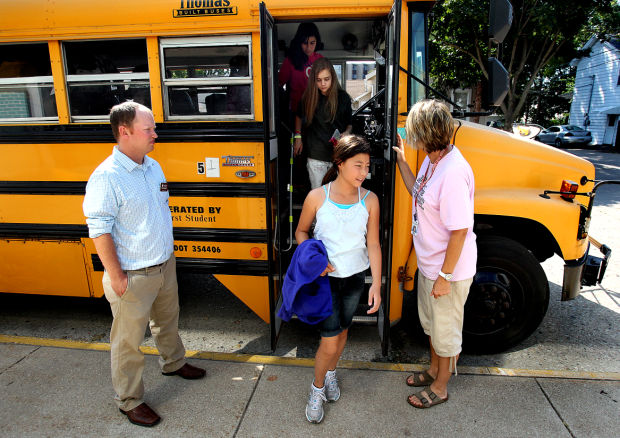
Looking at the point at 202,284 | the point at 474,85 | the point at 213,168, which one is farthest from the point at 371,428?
the point at 474,85

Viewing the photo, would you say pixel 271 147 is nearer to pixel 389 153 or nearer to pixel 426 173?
pixel 389 153

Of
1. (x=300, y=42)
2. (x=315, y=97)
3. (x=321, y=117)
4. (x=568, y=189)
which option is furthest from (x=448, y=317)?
(x=300, y=42)

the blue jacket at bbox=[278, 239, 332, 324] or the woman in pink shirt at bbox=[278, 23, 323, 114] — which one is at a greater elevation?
the woman in pink shirt at bbox=[278, 23, 323, 114]

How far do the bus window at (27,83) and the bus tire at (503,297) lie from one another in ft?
11.2

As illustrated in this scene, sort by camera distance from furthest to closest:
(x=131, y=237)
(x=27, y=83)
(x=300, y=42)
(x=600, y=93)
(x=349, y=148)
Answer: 1. (x=600, y=93)
2. (x=300, y=42)
3. (x=27, y=83)
4. (x=131, y=237)
5. (x=349, y=148)

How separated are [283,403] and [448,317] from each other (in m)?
1.17

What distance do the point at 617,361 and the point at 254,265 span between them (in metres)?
2.82

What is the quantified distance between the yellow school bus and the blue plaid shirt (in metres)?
0.71

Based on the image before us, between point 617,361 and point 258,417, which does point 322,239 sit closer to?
point 258,417

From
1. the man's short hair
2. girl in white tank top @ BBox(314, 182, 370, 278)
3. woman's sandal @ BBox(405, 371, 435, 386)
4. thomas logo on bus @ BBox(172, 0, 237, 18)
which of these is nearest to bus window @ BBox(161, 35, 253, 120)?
thomas logo on bus @ BBox(172, 0, 237, 18)

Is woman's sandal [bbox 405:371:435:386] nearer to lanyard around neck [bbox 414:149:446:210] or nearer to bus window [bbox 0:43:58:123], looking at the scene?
lanyard around neck [bbox 414:149:446:210]

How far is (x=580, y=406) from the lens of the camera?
8.71 ft

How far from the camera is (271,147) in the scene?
2.94 metres

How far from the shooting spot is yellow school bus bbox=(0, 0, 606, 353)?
9.77 ft
